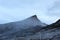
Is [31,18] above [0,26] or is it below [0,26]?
above

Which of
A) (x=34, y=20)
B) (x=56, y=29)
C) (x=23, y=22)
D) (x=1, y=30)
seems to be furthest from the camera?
(x=34, y=20)

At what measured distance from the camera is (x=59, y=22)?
1271 inches

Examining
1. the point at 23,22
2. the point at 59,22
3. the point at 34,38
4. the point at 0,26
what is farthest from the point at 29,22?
the point at 34,38

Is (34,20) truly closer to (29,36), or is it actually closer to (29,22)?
(29,22)

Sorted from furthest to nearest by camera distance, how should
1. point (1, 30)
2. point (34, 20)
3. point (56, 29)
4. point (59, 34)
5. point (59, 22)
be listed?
point (34, 20)
point (1, 30)
point (59, 22)
point (56, 29)
point (59, 34)

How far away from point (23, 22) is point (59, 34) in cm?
1743

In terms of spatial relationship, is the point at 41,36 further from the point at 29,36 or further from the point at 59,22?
the point at 59,22

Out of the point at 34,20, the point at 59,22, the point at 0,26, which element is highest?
the point at 34,20

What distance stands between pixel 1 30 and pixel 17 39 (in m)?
9.50

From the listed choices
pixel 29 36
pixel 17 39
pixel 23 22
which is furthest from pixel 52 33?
pixel 23 22

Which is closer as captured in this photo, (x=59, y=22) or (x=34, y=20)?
(x=59, y=22)

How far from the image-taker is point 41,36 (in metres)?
29.1

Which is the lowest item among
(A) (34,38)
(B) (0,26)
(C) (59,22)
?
(A) (34,38)

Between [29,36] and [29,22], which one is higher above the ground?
[29,22]
